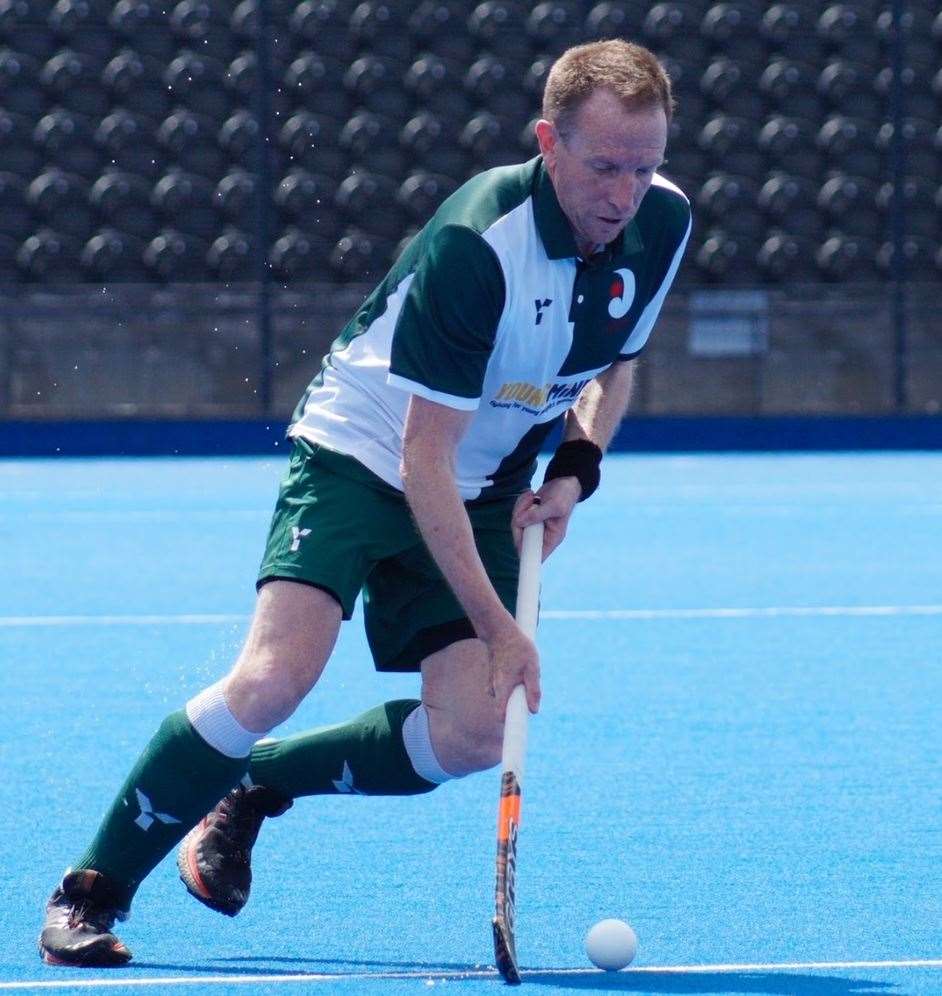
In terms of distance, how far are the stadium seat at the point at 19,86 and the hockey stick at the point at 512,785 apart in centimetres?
1390

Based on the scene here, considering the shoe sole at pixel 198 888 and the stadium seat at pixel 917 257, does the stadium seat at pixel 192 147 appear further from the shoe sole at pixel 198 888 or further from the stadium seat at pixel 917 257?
the shoe sole at pixel 198 888

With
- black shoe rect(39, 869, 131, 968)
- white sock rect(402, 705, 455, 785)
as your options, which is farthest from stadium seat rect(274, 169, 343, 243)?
black shoe rect(39, 869, 131, 968)

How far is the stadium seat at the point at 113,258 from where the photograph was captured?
15.4m

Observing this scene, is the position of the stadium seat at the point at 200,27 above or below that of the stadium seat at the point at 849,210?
above

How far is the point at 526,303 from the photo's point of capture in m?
2.84

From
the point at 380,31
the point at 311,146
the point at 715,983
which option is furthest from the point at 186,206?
the point at 715,983

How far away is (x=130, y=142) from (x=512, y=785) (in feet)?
45.3

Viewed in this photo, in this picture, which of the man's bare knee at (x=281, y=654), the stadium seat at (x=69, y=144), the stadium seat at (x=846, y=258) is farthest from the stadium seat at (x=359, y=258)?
the man's bare knee at (x=281, y=654)

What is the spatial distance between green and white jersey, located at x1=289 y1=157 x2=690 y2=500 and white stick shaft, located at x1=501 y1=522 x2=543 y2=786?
173 millimetres

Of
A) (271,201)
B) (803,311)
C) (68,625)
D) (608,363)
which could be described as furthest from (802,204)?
(608,363)

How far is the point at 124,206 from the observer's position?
51.5ft

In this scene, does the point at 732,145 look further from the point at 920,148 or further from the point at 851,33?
the point at 920,148

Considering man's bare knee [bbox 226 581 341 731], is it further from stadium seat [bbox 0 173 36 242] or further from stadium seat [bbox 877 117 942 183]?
stadium seat [bbox 877 117 942 183]

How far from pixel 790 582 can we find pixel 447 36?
32.4ft
